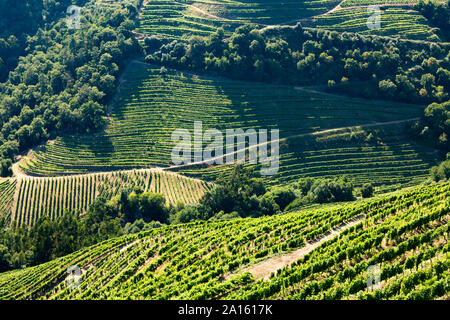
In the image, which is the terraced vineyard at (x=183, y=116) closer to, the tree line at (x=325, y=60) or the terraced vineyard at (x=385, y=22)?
the tree line at (x=325, y=60)

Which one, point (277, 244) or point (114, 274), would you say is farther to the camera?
point (114, 274)

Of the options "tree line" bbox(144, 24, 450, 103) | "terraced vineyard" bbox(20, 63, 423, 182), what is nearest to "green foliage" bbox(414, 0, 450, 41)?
"tree line" bbox(144, 24, 450, 103)

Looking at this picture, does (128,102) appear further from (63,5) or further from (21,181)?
(63,5)

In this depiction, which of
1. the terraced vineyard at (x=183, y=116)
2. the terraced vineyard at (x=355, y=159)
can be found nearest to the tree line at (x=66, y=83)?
the terraced vineyard at (x=183, y=116)

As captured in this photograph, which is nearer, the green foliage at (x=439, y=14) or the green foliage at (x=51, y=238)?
the green foliage at (x=51, y=238)

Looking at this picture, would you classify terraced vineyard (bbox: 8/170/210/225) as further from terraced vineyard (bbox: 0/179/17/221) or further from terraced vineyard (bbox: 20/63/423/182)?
terraced vineyard (bbox: 20/63/423/182)

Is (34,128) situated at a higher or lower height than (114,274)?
higher
